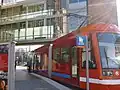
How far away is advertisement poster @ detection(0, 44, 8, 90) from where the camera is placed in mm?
6727

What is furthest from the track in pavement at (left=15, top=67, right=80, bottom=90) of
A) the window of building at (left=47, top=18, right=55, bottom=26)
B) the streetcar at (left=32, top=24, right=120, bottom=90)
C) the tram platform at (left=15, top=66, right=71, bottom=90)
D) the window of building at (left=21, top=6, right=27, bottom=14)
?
the window of building at (left=21, top=6, right=27, bottom=14)

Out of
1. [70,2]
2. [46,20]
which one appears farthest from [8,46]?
[70,2]

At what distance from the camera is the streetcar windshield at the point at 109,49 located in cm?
1098

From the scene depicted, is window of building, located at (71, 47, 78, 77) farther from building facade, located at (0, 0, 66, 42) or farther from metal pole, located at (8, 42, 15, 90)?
building facade, located at (0, 0, 66, 42)

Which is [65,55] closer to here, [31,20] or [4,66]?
[4,66]

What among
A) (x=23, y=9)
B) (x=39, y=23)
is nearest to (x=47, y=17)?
(x=39, y=23)

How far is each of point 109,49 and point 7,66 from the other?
5.70 meters

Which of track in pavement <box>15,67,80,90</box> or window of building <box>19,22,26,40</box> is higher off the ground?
window of building <box>19,22,26,40</box>

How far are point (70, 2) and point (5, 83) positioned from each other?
105ft

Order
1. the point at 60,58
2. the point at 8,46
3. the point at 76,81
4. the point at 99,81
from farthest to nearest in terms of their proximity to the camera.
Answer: the point at 60,58 < the point at 76,81 < the point at 99,81 < the point at 8,46

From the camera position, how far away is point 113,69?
10828mm

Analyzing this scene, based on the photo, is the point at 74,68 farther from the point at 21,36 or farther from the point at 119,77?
the point at 21,36

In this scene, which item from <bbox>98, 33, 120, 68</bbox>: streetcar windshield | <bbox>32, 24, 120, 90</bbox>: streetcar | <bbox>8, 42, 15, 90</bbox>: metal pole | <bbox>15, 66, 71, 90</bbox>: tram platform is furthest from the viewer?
<bbox>15, 66, 71, 90</bbox>: tram platform

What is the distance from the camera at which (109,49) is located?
11258mm
